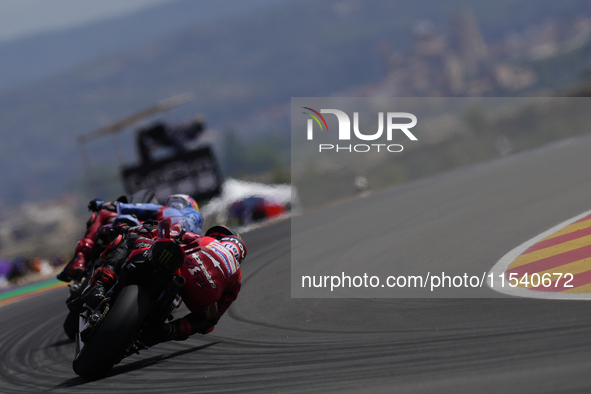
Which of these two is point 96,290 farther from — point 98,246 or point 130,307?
point 98,246

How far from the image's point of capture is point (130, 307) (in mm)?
4547

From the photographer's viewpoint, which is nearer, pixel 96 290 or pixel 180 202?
pixel 96 290

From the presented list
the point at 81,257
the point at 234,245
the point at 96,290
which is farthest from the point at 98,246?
the point at 96,290

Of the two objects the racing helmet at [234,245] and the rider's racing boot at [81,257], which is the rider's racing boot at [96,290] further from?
the rider's racing boot at [81,257]

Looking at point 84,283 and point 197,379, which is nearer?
point 197,379

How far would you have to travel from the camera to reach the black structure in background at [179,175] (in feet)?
99.7

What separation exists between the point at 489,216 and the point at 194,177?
73.9 feet

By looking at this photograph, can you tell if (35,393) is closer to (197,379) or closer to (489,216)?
(197,379)

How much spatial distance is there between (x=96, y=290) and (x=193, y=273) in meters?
0.69

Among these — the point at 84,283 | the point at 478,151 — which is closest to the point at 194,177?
the point at 478,151

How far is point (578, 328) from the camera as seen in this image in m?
3.99

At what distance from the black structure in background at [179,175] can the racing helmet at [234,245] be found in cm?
2483

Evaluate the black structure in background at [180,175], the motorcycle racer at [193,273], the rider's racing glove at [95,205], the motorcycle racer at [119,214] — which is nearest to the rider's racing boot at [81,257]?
the motorcycle racer at [119,214]

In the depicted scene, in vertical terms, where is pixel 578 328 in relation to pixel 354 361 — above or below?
above
